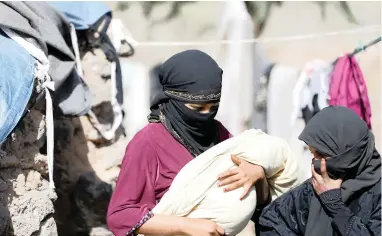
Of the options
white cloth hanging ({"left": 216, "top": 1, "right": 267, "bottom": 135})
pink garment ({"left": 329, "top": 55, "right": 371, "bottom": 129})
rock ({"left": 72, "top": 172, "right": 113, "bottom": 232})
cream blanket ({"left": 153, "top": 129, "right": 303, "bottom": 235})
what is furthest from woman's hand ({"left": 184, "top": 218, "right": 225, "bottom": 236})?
white cloth hanging ({"left": 216, "top": 1, "right": 267, "bottom": 135})

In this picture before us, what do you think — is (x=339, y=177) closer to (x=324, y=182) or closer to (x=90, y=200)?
(x=324, y=182)

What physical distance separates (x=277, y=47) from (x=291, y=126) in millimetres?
972

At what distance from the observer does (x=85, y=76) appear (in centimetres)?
477

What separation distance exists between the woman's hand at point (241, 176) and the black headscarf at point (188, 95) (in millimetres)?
152

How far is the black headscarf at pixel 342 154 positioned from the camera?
2.79 metres

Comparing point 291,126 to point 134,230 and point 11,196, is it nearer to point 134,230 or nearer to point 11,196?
point 11,196

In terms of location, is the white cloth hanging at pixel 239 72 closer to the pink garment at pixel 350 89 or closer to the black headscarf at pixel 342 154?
the pink garment at pixel 350 89

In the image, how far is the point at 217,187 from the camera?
2.71 meters

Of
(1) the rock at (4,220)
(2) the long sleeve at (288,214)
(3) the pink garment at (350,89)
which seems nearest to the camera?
(2) the long sleeve at (288,214)

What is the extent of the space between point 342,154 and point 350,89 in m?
2.45

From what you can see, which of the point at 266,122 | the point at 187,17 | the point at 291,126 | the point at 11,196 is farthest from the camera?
the point at 187,17

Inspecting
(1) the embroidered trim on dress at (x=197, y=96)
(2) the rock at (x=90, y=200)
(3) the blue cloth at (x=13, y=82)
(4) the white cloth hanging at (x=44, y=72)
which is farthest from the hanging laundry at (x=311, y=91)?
(1) the embroidered trim on dress at (x=197, y=96)

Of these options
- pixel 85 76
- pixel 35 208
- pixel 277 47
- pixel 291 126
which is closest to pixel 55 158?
pixel 85 76

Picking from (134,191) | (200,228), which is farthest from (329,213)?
(134,191)
